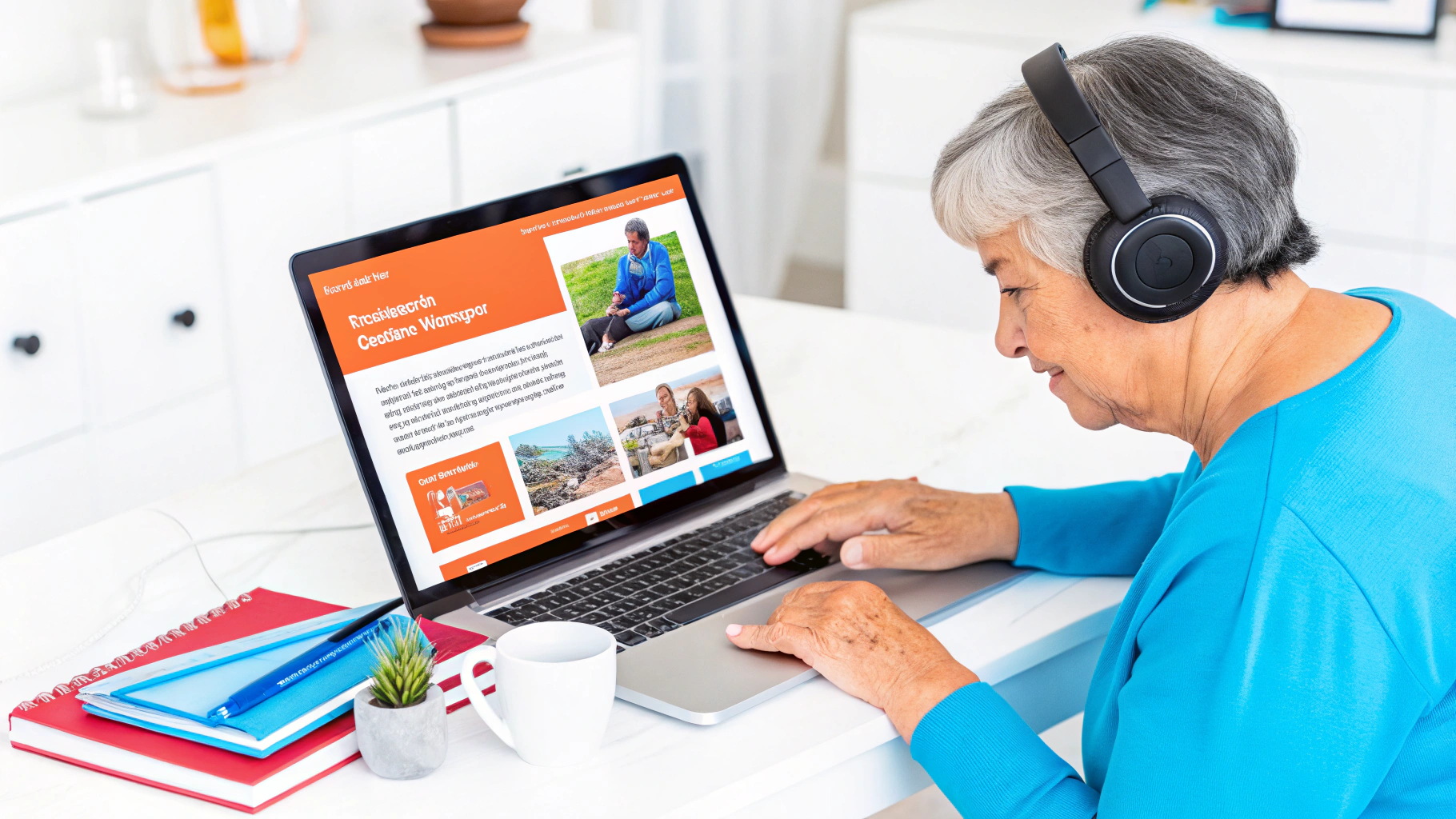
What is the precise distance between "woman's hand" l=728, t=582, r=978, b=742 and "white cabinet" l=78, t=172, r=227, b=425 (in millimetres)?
1530

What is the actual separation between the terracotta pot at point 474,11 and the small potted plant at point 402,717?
7.38 feet

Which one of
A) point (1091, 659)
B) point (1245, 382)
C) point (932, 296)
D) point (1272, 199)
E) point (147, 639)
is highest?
point (1272, 199)

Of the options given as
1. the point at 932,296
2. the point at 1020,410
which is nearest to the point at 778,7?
the point at 932,296

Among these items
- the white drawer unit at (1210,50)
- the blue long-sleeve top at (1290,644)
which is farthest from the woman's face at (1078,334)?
the white drawer unit at (1210,50)

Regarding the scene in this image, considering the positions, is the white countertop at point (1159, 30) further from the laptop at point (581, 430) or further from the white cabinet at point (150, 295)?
the laptop at point (581, 430)

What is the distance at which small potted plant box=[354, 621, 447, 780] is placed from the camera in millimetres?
914

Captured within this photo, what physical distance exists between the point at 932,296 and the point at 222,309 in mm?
1782

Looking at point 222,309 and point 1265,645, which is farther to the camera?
point 222,309

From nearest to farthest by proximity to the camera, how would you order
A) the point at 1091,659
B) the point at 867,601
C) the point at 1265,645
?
the point at 1265,645 → the point at 867,601 → the point at 1091,659

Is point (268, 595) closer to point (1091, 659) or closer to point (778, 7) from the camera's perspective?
point (1091, 659)

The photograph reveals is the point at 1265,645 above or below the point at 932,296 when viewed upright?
above

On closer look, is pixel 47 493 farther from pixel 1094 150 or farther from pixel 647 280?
pixel 1094 150

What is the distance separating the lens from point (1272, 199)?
99 centimetres

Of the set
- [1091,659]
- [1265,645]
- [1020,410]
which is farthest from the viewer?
[1020,410]
